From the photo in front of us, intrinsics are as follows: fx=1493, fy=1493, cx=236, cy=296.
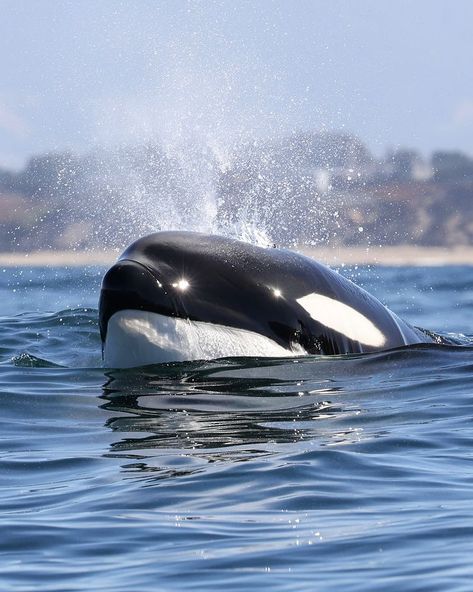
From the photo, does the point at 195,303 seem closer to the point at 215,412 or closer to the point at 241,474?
the point at 215,412

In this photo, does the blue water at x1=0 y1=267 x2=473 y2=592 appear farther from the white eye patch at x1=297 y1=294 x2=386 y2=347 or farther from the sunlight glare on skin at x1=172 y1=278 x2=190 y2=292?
the sunlight glare on skin at x1=172 y1=278 x2=190 y2=292

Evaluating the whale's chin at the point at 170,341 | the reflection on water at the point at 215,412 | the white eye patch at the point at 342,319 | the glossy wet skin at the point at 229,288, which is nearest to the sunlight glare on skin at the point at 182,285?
the glossy wet skin at the point at 229,288

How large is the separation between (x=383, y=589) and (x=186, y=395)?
14.2 feet

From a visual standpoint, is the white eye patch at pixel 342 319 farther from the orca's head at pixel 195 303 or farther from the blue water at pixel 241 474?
the blue water at pixel 241 474

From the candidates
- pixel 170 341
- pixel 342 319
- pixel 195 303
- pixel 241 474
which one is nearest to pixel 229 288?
pixel 195 303

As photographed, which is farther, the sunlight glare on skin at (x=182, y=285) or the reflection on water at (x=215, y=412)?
the sunlight glare on skin at (x=182, y=285)

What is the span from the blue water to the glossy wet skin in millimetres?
299

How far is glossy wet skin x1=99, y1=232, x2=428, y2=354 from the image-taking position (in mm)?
10570

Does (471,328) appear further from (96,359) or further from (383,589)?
(383,589)

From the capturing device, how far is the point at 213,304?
10.7m

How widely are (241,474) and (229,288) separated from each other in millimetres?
2743

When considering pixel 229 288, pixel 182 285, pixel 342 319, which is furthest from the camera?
pixel 342 319

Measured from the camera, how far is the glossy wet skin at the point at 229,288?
34.7 feet

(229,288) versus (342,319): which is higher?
(229,288)
